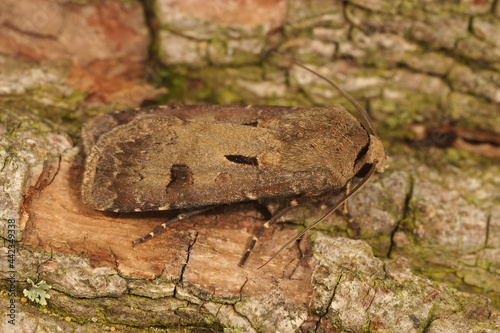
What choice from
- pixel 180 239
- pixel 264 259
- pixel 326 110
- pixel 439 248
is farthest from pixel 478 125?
pixel 180 239

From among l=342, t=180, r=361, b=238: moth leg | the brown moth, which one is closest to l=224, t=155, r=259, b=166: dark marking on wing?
the brown moth

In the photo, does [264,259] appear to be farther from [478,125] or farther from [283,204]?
[478,125]

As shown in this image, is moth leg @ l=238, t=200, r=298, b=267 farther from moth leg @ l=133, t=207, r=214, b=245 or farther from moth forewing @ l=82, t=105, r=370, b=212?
moth leg @ l=133, t=207, r=214, b=245

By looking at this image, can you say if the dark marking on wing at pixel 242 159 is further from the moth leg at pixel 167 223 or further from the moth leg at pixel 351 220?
the moth leg at pixel 351 220

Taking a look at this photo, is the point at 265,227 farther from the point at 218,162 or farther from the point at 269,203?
the point at 218,162

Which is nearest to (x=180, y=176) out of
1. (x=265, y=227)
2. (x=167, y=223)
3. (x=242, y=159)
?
(x=167, y=223)

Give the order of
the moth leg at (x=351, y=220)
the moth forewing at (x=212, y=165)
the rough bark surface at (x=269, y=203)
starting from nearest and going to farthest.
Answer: the rough bark surface at (x=269, y=203)
the moth forewing at (x=212, y=165)
the moth leg at (x=351, y=220)

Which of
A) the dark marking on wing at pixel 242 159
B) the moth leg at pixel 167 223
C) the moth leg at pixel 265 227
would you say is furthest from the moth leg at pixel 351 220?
the moth leg at pixel 167 223
